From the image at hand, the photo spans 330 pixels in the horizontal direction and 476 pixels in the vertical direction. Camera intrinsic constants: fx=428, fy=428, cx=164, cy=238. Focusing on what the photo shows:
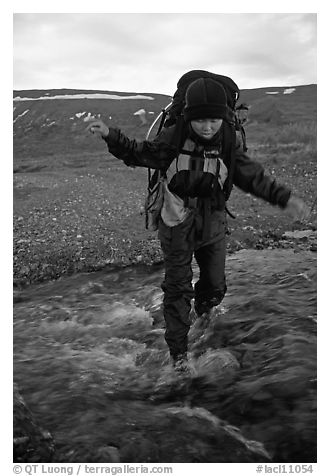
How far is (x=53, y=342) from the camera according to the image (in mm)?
5211

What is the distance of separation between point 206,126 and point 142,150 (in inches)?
24.6

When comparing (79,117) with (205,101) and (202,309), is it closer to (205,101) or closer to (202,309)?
(202,309)

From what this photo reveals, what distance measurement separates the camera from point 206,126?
3.78m

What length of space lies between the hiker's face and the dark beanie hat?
0.25 feet

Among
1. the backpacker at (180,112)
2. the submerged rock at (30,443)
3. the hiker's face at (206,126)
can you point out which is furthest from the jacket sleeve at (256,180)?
the submerged rock at (30,443)

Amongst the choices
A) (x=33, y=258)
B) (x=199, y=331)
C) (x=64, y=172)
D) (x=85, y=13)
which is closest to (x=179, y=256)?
(x=199, y=331)

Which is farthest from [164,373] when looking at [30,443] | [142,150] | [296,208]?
[142,150]

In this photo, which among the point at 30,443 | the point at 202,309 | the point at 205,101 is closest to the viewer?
the point at 30,443

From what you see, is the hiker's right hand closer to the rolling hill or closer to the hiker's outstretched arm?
the hiker's outstretched arm

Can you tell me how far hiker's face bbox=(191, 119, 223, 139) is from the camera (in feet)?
12.4

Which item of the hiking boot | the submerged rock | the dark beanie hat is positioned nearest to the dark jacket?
the dark beanie hat

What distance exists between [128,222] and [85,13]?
18.9 ft

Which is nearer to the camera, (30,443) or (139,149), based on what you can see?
(30,443)
